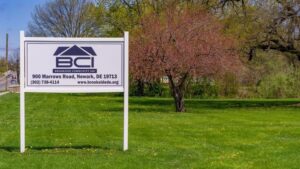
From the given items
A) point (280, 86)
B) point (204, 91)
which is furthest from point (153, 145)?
point (280, 86)

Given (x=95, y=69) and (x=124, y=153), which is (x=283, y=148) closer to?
(x=124, y=153)

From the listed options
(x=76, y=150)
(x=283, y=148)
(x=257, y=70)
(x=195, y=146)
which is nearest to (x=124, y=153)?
(x=76, y=150)

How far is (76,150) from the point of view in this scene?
13297 mm

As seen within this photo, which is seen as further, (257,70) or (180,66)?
(257,70)

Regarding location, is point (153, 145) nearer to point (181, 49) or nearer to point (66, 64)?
point (66, 64)

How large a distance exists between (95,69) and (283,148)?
4.51m

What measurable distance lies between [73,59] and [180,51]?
47.7 feet

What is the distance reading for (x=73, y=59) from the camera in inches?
523

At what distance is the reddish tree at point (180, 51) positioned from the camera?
2764 centimetres

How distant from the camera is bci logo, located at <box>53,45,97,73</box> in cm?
1327

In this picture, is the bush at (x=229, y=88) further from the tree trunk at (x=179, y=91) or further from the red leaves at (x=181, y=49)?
the red leaves at (x=181, y=49)

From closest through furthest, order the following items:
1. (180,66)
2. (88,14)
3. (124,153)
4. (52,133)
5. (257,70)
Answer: (124,153) < (52,133) < (180,66) < (257,70) < (88,14)

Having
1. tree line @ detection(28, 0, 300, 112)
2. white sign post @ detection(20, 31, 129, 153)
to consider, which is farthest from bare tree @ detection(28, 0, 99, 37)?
white sign post @ detection(20, 31, 129, 153)

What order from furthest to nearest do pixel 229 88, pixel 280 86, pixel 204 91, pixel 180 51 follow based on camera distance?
pixel 229 88
pixel 204 91
pixel 280 86
pixel 180 51
